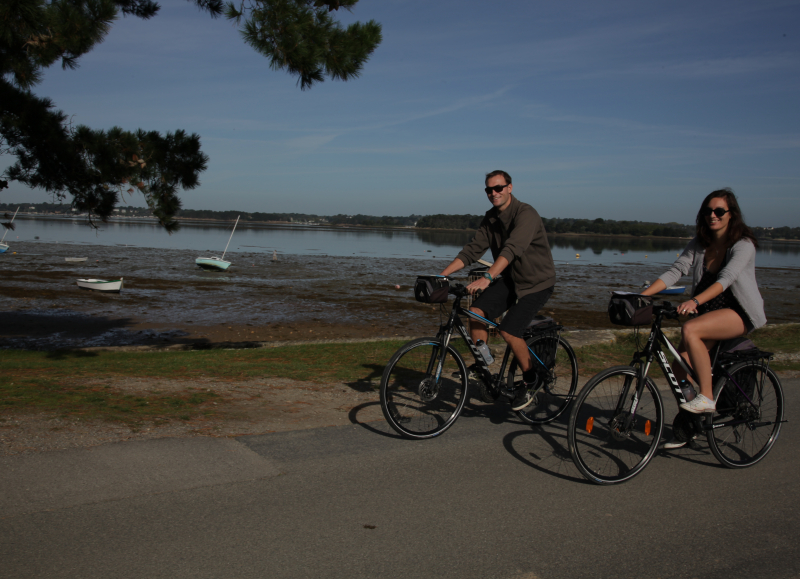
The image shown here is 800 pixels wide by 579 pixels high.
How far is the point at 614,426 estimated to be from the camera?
4121mm

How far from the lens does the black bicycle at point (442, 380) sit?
464cm

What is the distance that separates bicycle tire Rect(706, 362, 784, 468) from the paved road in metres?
0.16

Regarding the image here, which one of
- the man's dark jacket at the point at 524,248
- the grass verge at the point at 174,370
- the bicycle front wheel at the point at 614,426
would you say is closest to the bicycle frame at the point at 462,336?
the man's dark jacket at the point at 524,248

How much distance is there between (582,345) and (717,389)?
17.7 ft

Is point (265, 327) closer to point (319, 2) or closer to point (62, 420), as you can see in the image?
point (319, 2)

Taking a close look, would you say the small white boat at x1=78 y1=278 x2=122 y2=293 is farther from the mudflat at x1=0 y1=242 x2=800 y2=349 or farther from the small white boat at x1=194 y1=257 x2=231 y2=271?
the small white boat at x1=194 y1=257 x2=231 y2=271

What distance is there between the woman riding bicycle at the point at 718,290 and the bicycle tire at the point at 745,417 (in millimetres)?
287

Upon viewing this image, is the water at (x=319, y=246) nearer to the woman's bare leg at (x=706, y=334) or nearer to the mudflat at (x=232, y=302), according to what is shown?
the mudflat at (x=232, y=302)

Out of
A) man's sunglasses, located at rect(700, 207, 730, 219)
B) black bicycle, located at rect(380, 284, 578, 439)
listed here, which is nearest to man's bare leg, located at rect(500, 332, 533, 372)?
black bicycle, located at rect(380, 284, 578, 439)

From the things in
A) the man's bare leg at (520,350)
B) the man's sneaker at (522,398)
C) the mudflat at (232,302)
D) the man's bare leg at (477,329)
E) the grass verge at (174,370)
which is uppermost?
the man's bare leg at (477,329)

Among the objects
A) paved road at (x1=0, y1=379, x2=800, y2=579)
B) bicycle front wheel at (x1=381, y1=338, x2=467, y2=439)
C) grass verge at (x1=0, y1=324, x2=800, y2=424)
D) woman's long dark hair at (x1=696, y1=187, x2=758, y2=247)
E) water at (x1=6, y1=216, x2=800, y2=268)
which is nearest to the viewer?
paved road at (x1=0, y1=379, x2=800, y2=579)

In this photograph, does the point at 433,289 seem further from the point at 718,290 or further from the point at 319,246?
the point at 319,246

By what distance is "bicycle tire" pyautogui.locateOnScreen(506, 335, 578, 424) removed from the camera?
17.4 feet

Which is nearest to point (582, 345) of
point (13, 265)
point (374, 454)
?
point (374, 454)
